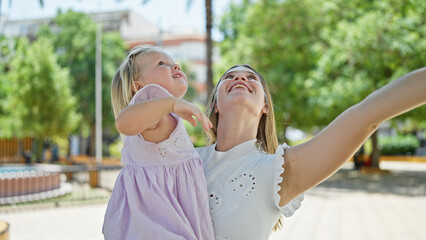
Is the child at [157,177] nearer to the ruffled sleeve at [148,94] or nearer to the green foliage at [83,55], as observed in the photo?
the ruffled sleeve at [148,94]

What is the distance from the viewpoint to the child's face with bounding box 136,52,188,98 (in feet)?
5.66

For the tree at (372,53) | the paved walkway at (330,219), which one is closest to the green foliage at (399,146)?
the tree at (372,53)

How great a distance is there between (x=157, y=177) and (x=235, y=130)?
0.55 m

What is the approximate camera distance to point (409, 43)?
47.9 feet

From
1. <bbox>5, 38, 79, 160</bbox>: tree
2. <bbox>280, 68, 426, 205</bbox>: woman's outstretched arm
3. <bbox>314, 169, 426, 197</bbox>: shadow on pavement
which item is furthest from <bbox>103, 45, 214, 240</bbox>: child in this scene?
<bbox>5, 38, 79, 160</bbox>: tree

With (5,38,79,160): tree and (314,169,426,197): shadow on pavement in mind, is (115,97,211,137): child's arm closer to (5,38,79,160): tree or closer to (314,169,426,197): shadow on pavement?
(314,169,426,197): shadow on pavement

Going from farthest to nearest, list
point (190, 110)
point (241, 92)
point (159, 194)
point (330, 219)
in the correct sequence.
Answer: point (330, 219)
point (241, 92)
point (159, 194)
point (190, 110)

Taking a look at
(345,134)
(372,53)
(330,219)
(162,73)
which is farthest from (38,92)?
(345,134)

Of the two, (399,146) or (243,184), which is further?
(399,146)

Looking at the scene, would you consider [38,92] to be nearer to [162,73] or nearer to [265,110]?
[265,110]

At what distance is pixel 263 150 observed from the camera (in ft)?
6.73

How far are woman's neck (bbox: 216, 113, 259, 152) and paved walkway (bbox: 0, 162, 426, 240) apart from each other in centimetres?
593

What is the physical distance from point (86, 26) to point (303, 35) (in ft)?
66.0

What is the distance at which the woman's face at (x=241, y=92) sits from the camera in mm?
1902
